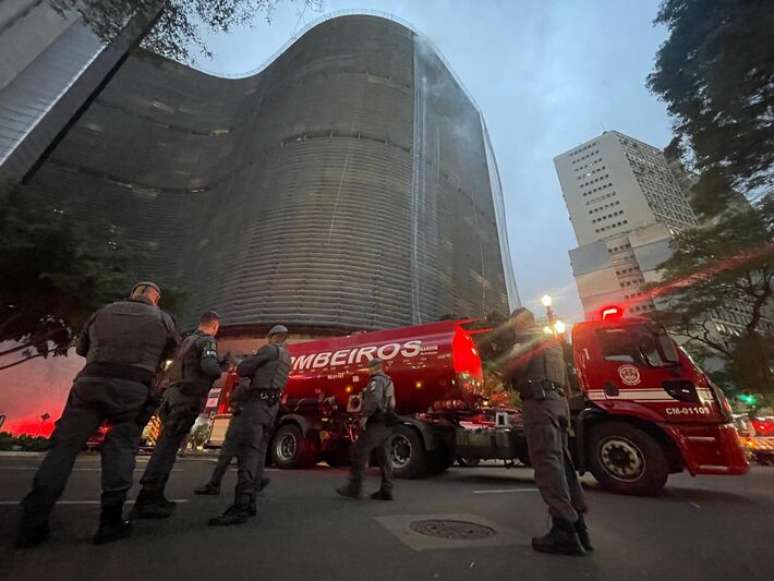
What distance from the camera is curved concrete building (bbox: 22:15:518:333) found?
76.0 ft

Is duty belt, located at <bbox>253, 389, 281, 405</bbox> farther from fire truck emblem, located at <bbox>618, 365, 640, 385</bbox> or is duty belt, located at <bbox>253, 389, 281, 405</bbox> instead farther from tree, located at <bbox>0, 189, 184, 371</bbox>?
tree, located at <bbox>0, 189, 184, 371</bbox>

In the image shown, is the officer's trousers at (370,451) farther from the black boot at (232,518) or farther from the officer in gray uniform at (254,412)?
the black boot at (232,518)

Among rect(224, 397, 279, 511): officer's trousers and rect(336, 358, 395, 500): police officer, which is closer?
rect(224, 397, 279, 511): officer's trousers

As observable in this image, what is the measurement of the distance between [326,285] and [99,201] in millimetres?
19871

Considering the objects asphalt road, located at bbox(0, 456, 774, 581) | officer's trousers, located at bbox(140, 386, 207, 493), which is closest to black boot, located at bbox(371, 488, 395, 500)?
asphalt road, located at bbox(0, 456, 774, 581)

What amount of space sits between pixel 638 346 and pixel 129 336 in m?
6.62

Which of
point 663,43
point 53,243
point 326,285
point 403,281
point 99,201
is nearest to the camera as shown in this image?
point 663,43

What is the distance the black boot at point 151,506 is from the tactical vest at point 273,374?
Answer: 46.9 inches

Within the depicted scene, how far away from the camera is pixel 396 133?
30.2 m

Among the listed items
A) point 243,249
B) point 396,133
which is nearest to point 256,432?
point 243,249

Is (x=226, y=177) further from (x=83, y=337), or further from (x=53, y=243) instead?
(x=83, y=337)

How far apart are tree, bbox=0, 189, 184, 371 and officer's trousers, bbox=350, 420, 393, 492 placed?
9.72 m

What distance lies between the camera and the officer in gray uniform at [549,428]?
2596 millimetres

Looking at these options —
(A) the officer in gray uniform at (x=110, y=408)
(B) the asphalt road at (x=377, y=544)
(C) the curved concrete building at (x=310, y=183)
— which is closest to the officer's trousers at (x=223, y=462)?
(B) the asphalt road at (x=377, y=544)
